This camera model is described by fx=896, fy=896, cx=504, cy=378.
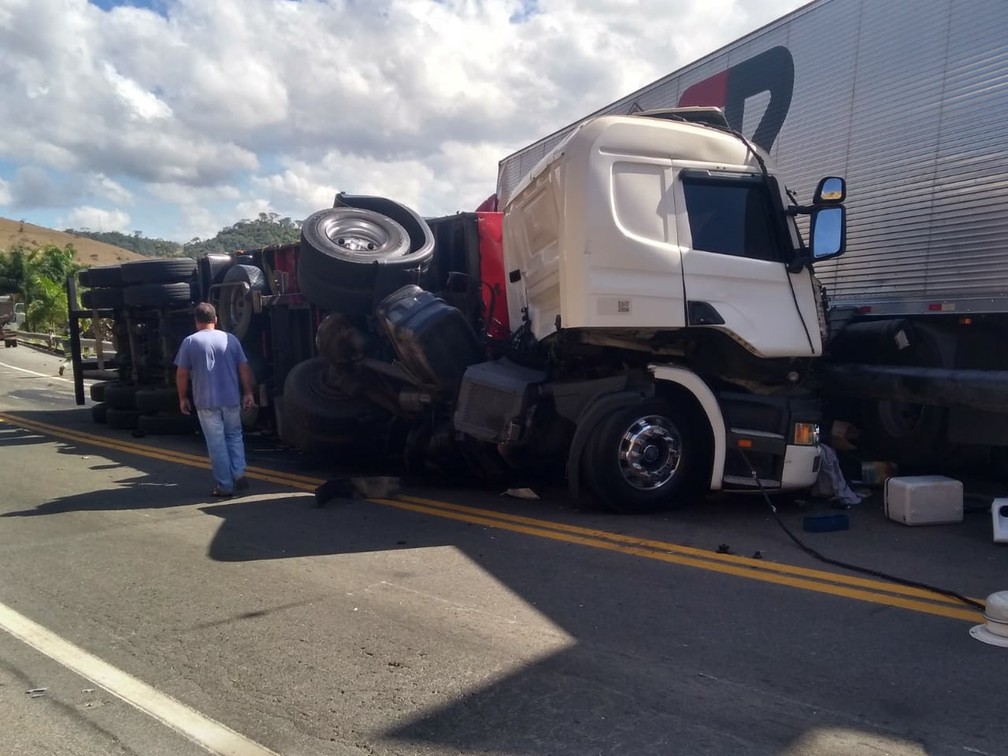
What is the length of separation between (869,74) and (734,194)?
195cm

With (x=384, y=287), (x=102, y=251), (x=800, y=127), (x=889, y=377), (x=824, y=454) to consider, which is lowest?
(x=824, y=454)

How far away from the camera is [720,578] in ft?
17.0

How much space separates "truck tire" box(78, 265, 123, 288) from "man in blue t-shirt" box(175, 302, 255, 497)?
17.4 feet

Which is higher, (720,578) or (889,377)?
(889,377)

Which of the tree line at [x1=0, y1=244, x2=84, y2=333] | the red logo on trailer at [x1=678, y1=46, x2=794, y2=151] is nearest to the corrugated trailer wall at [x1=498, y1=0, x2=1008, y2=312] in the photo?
the red logo on trailer at [x1=678, y1=46, x2=794, y2=151]

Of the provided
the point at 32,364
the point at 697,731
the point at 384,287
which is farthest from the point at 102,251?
the point at 697,731

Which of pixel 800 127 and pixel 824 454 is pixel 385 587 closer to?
pixel 824 454

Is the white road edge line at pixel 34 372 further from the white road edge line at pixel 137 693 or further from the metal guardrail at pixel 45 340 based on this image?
the white road edge line at pixel 137 693

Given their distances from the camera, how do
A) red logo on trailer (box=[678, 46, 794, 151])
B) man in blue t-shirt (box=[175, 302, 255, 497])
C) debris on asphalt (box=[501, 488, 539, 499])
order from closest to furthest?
debris on asphalt (box=[501, 488, 539, 499]), man in blue t-shirt (box=[175, 302, 255, 497]), red logo on trailer (box=[678, 46, 794, 151])

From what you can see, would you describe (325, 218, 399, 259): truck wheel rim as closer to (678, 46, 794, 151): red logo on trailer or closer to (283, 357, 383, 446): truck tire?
(283, 357, 383, 446): truck tire

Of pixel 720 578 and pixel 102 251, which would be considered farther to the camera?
pixel 102 251

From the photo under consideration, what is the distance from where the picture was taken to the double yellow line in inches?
186

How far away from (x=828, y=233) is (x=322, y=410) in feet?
16.1

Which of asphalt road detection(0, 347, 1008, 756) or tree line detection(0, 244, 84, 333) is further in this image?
tree line detection(0, 244, 84, 333)
